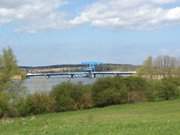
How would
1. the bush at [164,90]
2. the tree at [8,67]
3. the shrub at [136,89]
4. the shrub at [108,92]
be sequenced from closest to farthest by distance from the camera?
1. the tree at [8,67]
2. the shrub at [108,92]
3. the shrub at [136,89]
4. the bush at [164,90]

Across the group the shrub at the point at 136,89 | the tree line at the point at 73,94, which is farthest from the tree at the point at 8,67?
the shrub at the point at 136,89

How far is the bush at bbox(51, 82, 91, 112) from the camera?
51.8 metres

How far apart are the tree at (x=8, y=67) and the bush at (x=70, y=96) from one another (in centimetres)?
446

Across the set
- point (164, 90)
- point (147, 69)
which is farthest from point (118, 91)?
point (147, 69)

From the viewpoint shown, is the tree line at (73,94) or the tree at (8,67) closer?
the tree line at (73,94)

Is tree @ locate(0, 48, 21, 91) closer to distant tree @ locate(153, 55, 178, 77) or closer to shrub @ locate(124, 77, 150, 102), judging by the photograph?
shrub @ locate(124, 77, 150, 102)

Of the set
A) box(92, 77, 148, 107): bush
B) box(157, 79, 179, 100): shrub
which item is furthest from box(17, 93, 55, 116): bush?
box(157, 79, 179, 100): shrub

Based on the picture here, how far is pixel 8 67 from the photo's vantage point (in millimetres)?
51531

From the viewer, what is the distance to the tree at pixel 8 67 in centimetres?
5128

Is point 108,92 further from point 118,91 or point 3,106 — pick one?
point 3,106

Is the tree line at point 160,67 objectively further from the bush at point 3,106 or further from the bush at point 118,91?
the bush at point 3,106

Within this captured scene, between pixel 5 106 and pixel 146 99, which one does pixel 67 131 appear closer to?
pixel 5 106

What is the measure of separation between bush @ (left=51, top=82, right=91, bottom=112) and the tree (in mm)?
4455

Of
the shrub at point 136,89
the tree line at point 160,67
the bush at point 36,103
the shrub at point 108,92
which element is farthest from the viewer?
the tree line at point 160,67
